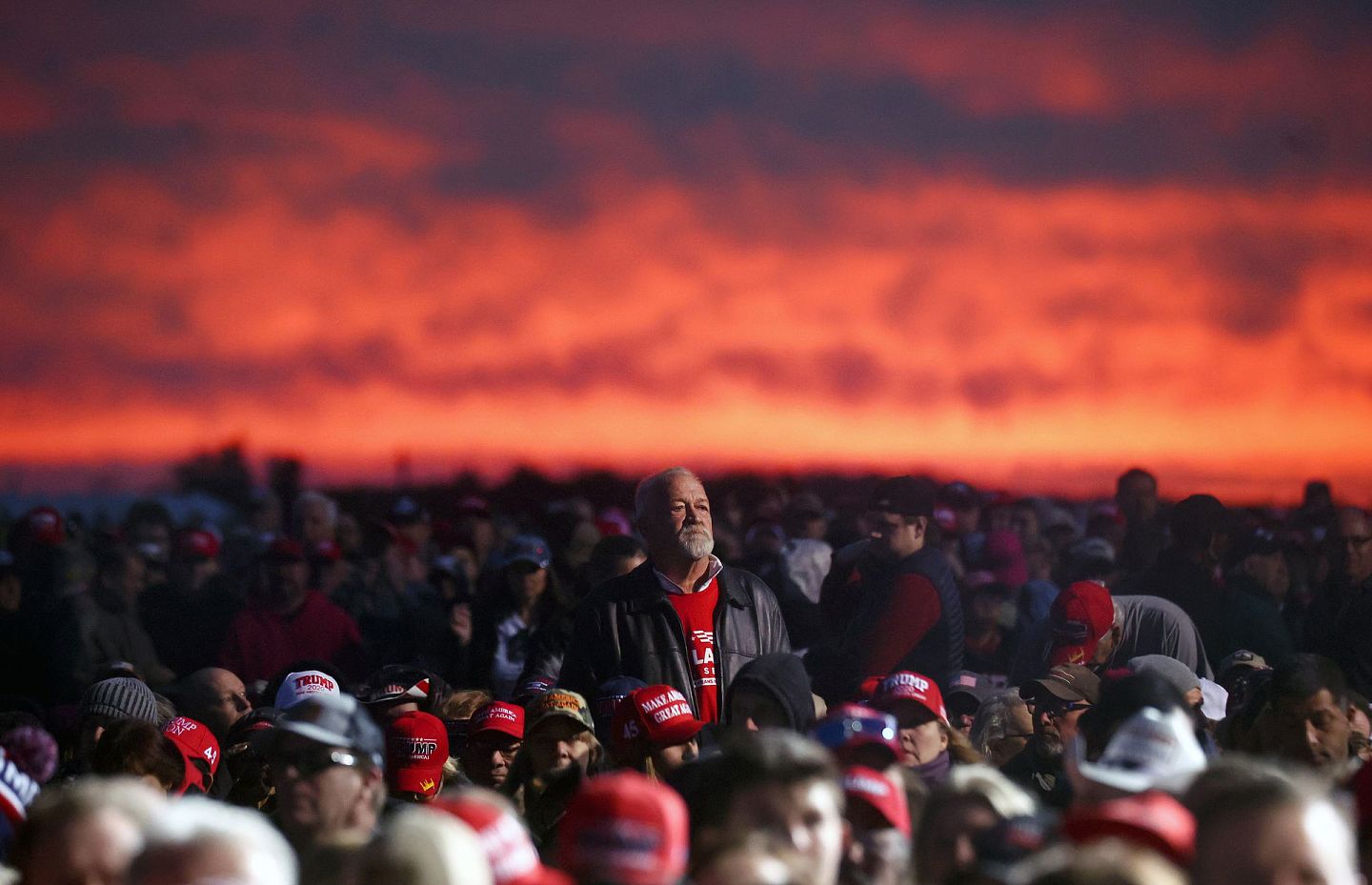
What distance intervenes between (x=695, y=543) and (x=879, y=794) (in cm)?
237

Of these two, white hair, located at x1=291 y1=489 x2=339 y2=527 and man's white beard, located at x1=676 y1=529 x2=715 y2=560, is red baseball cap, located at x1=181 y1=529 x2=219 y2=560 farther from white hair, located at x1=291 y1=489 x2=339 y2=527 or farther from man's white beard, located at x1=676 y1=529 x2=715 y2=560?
man's white beard, located at x1=676 y1=529 x2=715 y2=560

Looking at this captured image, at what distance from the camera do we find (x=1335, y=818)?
130 inches

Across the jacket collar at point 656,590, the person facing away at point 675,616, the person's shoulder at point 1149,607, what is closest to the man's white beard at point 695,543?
the person facing away at point 675,616

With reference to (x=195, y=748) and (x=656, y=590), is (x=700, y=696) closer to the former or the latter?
(x=656, y=590)

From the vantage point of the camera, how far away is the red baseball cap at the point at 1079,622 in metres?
7.12

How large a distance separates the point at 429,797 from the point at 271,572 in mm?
3766

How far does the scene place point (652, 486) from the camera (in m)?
6.68

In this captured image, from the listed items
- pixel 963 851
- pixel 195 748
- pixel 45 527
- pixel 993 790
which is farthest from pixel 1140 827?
pixel 45 527

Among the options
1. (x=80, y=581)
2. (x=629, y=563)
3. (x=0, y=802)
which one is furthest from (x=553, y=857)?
(x=80, y=581)

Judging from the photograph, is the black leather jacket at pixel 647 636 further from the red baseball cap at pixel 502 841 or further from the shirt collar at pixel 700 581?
the red baseball cap at pixel 502 841

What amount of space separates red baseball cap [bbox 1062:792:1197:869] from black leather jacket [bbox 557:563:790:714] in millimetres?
2947

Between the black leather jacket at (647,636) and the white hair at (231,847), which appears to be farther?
the black leather jacket at (647,636)

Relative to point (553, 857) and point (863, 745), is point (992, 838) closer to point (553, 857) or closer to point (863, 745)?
point (863, 745)

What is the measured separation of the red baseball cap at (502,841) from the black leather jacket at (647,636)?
2.69m
